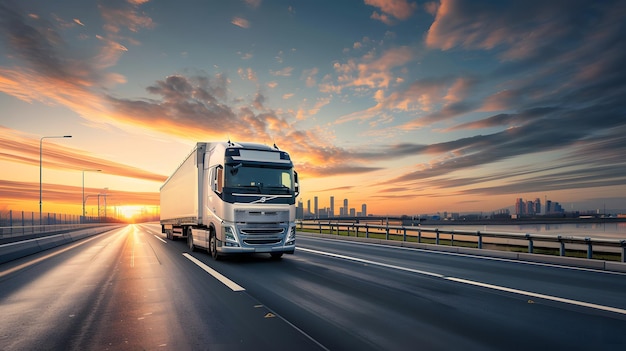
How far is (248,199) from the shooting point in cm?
1255

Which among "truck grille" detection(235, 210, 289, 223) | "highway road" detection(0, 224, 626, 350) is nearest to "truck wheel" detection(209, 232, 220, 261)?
"truck grille" detection(235, 210, 289, 223)

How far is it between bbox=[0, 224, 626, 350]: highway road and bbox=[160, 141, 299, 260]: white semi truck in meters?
1.37

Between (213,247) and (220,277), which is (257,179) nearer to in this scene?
(213,247)

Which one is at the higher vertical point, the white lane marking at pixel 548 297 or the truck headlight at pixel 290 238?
the truck headlight at pixel 290 238

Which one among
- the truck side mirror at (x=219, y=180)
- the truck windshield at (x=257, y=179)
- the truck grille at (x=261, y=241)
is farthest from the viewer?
the truck side mirror at (x=219, y=180)

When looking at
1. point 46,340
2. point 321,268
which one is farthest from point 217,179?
point 46,340

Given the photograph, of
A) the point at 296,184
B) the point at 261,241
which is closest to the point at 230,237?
the point at 261,241

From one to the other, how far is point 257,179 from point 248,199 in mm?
840

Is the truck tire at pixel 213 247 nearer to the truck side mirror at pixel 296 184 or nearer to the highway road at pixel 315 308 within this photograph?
the highway road at pixel 315 308

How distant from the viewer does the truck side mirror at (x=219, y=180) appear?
42.5 feet

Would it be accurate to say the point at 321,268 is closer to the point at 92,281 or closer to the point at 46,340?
the point at 92,281

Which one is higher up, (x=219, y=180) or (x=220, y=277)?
(x=219, y=180)

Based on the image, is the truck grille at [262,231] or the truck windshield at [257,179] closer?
the truck grille at [262,231]

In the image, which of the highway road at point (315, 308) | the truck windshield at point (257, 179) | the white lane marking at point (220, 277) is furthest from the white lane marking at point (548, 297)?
the truck windshield at point (257, 179)
